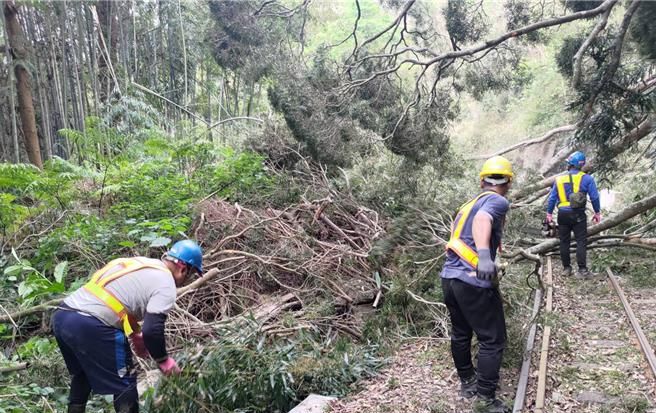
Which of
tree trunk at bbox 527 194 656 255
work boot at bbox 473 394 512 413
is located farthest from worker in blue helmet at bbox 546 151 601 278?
work boot at bbox 473 394 512 413

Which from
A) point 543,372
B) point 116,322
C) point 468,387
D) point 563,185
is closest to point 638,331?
point 543,372

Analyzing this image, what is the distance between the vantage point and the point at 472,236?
3.74 meters

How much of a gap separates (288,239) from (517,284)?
3.57 metres

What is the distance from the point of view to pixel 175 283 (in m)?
3.76

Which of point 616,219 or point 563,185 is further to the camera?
Result: point 616,219

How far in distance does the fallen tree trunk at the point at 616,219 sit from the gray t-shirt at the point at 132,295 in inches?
239

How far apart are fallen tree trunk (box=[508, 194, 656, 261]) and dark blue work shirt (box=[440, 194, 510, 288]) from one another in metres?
4.38

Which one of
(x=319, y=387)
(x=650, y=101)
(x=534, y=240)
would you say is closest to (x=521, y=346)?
(x=319, y=387)

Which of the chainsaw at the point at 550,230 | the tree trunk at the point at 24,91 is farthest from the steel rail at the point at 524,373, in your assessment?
the tree trunk at the point at 24,91

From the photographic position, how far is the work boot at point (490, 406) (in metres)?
3.67

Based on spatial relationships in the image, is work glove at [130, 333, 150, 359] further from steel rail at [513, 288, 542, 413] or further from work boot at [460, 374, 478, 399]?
steel rail at [513, 288, 542, 413]

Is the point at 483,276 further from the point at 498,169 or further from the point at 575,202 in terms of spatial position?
the point at 575,202

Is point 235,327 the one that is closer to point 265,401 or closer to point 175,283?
point 265,401

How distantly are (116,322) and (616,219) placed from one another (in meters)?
8.19
